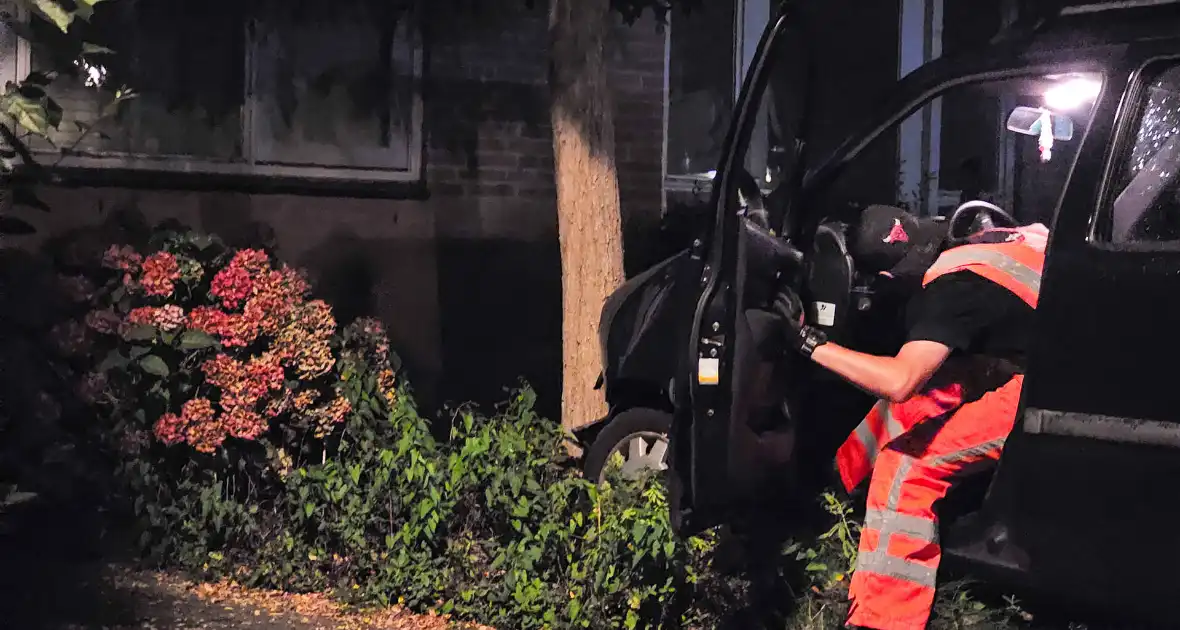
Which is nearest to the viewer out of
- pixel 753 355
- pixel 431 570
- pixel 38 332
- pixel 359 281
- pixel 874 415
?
pixel 753 355

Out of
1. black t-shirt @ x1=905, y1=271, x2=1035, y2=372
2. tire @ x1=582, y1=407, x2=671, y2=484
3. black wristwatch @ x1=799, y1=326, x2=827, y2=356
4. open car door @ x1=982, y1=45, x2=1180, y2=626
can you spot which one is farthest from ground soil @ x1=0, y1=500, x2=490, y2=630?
open car door @ x1=982, y1=45, x2=1180, y2=626

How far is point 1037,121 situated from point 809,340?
6.07ft

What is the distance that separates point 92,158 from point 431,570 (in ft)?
10.3

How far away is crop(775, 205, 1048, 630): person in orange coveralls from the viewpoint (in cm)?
376

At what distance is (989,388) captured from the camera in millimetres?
3984

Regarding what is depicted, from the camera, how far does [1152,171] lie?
3.61 m

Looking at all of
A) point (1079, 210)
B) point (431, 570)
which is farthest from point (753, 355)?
point (431, 570)

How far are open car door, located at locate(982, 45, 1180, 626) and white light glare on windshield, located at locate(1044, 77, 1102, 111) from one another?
0.28 metres

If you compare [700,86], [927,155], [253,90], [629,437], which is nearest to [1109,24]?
[629,437]

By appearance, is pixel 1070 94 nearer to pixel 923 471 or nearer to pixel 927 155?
pixel 923 471

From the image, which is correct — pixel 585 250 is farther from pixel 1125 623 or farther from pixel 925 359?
pixel 1125 623

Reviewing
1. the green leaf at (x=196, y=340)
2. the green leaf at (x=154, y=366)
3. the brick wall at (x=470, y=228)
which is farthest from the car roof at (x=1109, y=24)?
the brick wall at (x=470, y=228)

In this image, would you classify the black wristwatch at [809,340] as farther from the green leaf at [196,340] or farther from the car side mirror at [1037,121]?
the green leaf at [196,340]

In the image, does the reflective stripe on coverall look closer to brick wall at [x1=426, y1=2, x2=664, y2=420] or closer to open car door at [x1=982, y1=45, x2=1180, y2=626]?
open car door at [x1=982, y1=45, x2=1180, y2=626]
